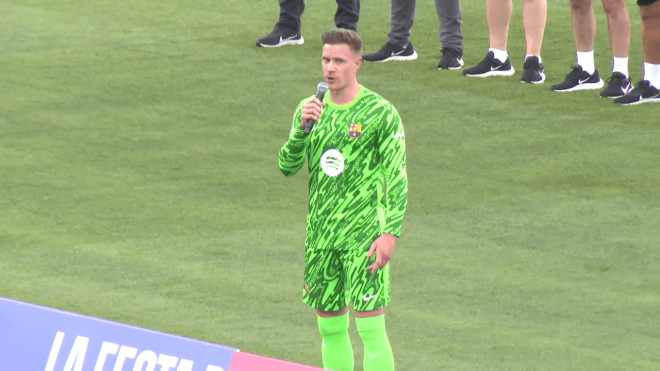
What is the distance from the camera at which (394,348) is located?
8.41 m

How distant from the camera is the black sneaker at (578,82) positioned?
46.7ft

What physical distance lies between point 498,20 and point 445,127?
6.15 ft

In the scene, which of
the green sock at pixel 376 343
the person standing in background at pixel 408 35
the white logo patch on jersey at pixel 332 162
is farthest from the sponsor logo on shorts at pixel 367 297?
the person standing in background at pixel 408 35

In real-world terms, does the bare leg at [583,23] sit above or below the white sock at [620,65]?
above

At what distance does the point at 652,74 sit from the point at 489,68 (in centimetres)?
205

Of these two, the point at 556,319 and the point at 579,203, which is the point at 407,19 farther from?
the point at 556,319

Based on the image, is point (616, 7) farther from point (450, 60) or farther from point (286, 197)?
point (286, 197)

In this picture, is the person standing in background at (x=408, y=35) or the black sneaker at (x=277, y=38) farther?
the black sneaker at (x=277, y=38)

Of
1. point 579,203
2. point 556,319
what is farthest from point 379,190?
point 579,203

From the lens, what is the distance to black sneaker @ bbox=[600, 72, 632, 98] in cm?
1388

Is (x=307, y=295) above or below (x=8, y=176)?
above

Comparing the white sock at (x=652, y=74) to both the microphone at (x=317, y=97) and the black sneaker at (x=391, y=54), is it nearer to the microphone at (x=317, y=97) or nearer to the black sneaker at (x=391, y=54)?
the black sneaker at (x=391, y=54)

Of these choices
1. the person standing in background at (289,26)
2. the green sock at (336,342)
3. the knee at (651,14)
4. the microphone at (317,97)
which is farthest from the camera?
the person standing in background at (289,26)

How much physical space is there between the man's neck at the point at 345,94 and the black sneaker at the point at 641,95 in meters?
7.27
